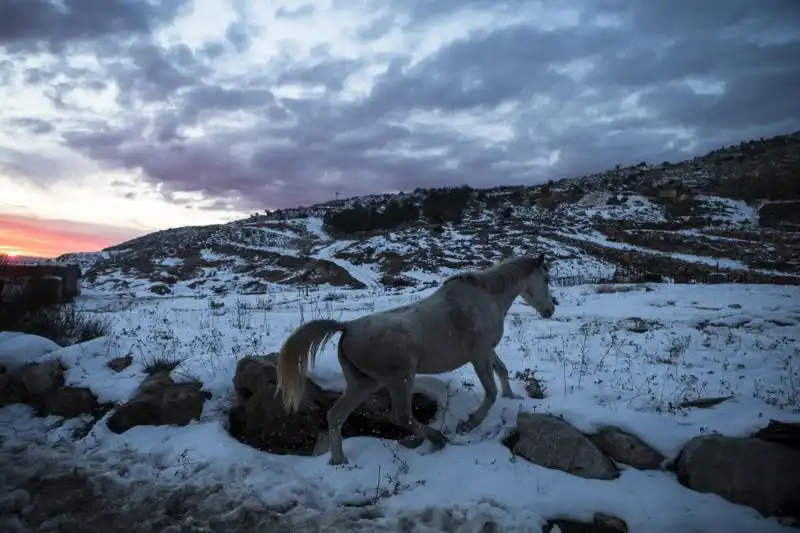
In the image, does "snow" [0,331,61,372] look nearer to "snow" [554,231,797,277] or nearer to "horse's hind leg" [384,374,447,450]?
"horse's hind leg" [384,374,447,450]

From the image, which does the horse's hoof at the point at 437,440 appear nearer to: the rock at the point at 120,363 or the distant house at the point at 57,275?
the rock at the point at 120,363

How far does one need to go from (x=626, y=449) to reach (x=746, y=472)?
1.15 metres

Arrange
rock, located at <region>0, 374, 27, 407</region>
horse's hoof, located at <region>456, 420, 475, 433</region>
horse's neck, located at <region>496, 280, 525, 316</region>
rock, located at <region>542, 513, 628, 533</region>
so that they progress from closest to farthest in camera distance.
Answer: rock, located at <region>542, 513, 628, 533</region>, horse's hoof, located at <region>456, 420, 475, 433</region>, horse's neck, located at <region>496, 280, 525, 316</region>, rock, located at <region>0, 374, 27, 407</region>

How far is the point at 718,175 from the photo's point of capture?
78188 mm

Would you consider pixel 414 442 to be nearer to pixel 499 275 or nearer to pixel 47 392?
pixel 499 275

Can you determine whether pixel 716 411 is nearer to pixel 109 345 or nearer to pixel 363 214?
pixel 109 345

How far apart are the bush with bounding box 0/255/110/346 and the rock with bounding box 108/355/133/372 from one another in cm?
312

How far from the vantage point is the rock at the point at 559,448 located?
17.7 feet

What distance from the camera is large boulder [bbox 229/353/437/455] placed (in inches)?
266

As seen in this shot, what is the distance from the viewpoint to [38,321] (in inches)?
509

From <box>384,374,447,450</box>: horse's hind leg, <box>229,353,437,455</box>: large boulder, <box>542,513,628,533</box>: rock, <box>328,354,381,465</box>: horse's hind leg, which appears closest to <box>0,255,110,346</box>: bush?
<box>229,353,437,455</box>: large boulder

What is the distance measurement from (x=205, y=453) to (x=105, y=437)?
1826 millimetres

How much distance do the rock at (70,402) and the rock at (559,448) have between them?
273 inches

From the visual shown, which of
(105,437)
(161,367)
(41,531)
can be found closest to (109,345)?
(161,367)
